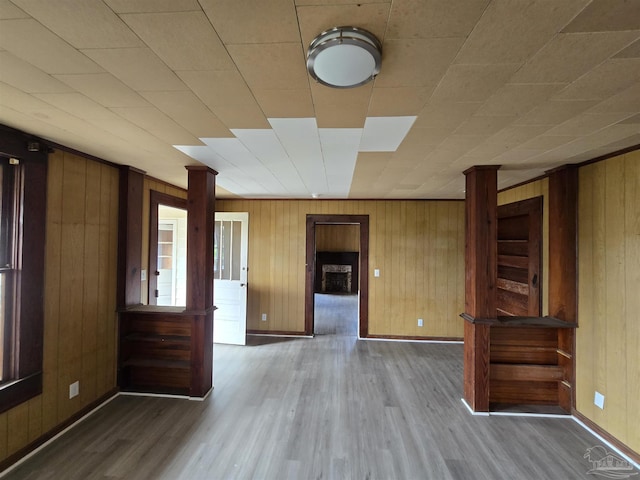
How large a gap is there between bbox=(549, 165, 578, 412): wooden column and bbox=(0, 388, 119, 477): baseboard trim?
14.4 ft

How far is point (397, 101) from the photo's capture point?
149cm

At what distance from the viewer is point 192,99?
1.51 metres

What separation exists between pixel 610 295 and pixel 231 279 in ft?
14.5

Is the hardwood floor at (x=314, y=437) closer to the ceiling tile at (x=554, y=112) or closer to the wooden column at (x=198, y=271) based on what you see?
A: the wooden column at (x=198, y=271)

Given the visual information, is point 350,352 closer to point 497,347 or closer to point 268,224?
point 497,347

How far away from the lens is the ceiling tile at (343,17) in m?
0.91

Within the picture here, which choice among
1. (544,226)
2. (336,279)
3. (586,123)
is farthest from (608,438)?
(336,279)

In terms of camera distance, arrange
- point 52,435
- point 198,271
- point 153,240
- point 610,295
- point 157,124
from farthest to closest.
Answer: point 153,240
point 198,271
point 610,295
point 52,435
point 157,124

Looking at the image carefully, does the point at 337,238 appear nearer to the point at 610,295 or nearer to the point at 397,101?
the point at 610,295

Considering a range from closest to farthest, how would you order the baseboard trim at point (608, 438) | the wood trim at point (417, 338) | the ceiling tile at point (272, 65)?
the ceiling tile at point (272, 65) → the baseboard trim at point (608, 438) → the wood trim at point (417, 338)

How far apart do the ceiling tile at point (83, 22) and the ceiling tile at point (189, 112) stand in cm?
38

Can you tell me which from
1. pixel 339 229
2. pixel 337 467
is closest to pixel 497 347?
pixel 337 467

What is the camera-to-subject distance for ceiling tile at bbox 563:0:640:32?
2.91ft

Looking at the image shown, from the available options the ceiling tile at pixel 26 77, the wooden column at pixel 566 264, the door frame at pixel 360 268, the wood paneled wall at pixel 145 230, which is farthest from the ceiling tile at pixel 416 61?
the door frame at pixel 360 268
